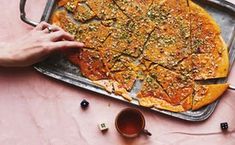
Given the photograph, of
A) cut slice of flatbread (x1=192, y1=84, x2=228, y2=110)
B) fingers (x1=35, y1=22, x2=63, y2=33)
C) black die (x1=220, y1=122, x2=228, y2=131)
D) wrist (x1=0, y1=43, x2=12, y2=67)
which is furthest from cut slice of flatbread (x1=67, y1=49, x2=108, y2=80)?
black die (x1=220, y1=122, x2=228, y2=131)

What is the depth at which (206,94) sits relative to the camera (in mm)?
2285

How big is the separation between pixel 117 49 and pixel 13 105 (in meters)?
0.46

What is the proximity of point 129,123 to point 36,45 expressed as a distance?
18.0 inches

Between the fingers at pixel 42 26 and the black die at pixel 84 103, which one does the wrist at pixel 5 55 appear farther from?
the black die at pixel 84 103

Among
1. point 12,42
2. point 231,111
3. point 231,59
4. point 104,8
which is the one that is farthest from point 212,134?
point 12,42

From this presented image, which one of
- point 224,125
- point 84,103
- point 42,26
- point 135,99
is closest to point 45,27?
point 42,26

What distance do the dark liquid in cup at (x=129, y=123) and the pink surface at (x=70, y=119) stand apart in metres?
0.05

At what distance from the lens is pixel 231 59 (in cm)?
231

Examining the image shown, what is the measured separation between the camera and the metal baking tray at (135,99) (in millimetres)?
2289

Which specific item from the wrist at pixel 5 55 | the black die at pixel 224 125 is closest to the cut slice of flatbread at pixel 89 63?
the wrist at pixel 5 55

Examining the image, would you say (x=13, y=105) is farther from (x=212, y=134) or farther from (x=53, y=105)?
(x=212, y=134)

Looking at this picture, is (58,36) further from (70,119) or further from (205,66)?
(205,66)

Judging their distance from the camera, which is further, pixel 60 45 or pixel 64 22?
pixel 64 22

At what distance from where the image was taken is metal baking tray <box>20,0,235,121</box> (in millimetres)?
2289
